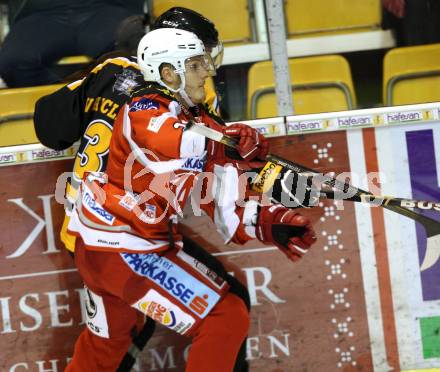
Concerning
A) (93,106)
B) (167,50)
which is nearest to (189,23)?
(167,50)

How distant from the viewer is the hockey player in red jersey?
2811mm

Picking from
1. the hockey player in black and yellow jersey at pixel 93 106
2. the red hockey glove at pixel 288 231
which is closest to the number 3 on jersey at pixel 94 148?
the hockey player in black and yellow jersey at pixel 93 106

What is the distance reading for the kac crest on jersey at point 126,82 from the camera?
300 centimetres

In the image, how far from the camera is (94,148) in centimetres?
303

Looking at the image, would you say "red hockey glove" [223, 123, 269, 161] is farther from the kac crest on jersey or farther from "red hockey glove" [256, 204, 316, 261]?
the kac crest on jersey

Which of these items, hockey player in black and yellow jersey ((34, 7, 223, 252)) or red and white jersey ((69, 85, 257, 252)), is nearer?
red and white jersey ((69, 85, 257, 252))

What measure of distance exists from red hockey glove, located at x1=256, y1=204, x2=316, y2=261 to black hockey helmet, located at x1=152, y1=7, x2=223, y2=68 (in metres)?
0.60

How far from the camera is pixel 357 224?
10.6 feet

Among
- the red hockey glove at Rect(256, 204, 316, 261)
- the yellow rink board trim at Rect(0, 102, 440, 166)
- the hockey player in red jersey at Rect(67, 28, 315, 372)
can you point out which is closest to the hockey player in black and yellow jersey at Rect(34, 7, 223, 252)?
the hockey player in red jersey at Rect(67, 28, 315, 372)

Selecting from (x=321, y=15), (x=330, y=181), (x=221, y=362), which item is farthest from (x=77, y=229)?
(x=321, y=15)

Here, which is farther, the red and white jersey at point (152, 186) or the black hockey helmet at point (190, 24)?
the black hockey helmet at point (190, 24)

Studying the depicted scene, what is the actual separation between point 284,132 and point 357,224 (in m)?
0.41

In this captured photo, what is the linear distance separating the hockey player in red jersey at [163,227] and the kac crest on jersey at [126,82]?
0.14m

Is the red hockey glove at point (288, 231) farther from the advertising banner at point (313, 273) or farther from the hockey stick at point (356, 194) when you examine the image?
the advertising banner at point (313, 273)
